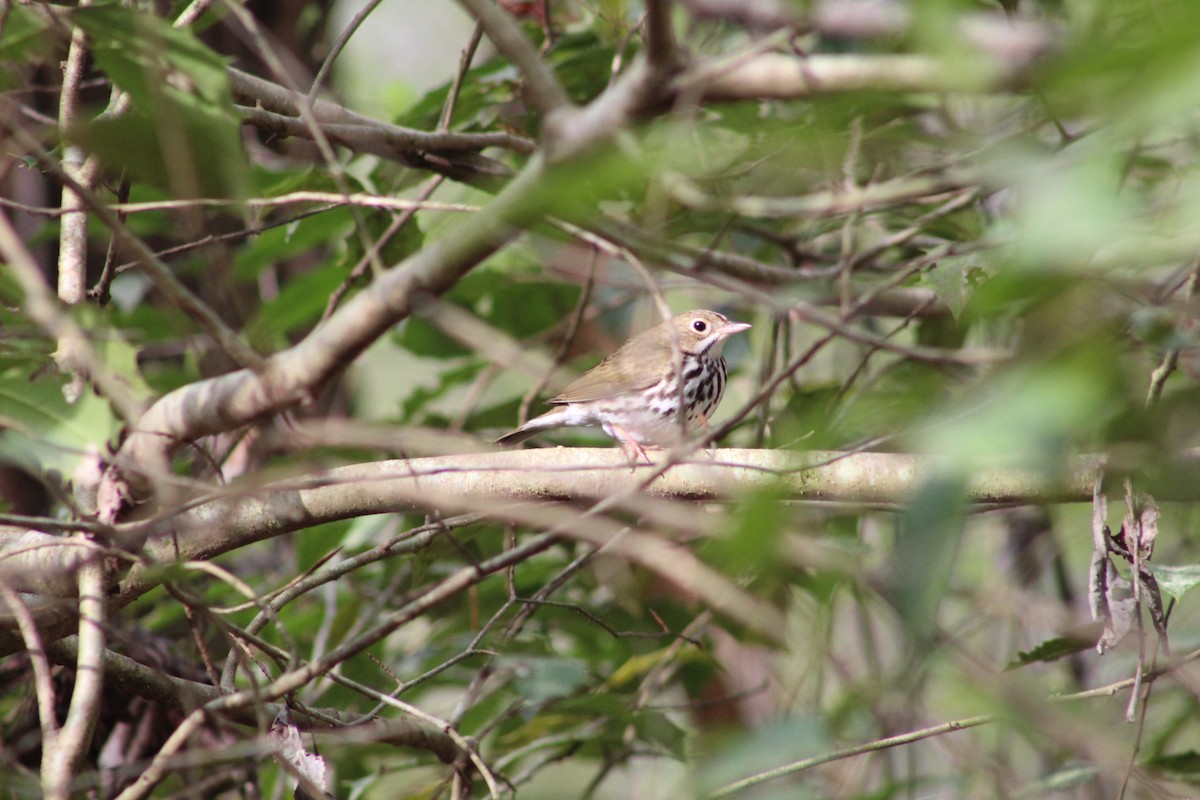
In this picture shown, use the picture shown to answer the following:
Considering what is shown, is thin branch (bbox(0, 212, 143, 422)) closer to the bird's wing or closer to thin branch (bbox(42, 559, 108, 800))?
thin branch (bbox(42, 559, 108, 800))

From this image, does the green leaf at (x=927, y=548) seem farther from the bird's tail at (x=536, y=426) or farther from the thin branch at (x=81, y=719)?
the bird's tail at (x=536, y=426)

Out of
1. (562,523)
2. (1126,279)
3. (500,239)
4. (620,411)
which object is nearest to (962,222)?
(620,411)

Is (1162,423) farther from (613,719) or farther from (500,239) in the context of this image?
(613,719)

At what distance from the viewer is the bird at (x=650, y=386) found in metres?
4.73

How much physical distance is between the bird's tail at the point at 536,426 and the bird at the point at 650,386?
0.25 feet

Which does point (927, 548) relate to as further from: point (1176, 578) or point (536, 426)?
point (536, 426)

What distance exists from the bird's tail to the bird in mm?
77

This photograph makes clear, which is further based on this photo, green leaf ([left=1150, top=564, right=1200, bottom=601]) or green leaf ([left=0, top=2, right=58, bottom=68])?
green leaf ([left=1150, top=564, right=1200, bottom=601])

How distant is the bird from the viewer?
186 inches

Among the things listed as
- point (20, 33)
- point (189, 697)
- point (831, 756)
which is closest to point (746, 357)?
point (831, 756)

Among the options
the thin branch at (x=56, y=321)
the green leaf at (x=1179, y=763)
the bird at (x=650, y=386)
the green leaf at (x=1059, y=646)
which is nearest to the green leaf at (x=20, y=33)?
the thin branch at (x=56, y=321)

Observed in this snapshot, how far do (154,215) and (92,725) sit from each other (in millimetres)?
2480

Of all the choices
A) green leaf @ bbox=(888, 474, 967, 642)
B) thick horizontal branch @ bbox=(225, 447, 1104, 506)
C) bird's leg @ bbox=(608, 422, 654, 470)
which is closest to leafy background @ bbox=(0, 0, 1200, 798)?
green leaf @ bbox=(888, 474, 967, 642)

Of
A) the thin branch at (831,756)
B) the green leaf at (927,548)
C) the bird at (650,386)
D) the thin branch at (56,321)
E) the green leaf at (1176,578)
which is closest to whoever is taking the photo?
the green leaf at (927,548)
